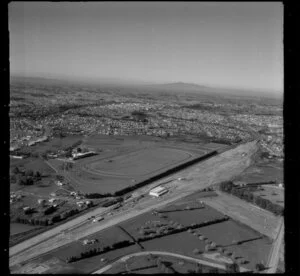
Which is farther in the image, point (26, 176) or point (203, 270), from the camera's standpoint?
point (26, 176)

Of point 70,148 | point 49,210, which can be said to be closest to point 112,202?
point 49,210

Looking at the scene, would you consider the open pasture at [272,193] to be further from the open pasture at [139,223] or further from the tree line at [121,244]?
the open pasture at [139,223]

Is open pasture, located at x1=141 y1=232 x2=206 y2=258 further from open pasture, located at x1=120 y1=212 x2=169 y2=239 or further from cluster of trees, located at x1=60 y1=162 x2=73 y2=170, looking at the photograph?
cluster of trees, located at x1=60 y1=162 x2=73 y2=170

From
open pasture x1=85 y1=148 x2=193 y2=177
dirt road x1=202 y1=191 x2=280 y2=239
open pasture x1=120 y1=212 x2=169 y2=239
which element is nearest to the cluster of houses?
open pasture x1=120 y1=212 x2=169 y2=239

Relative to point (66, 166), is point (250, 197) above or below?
below

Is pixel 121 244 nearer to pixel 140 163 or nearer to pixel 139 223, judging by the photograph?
pixel 139 223

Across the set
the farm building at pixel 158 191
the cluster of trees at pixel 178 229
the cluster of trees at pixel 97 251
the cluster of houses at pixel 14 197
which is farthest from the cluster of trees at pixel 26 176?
the cluster of trees at pixel 178 229

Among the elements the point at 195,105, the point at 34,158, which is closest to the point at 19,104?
the point at 34,158

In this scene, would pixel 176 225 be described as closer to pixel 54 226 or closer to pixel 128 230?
pixel 128 230
